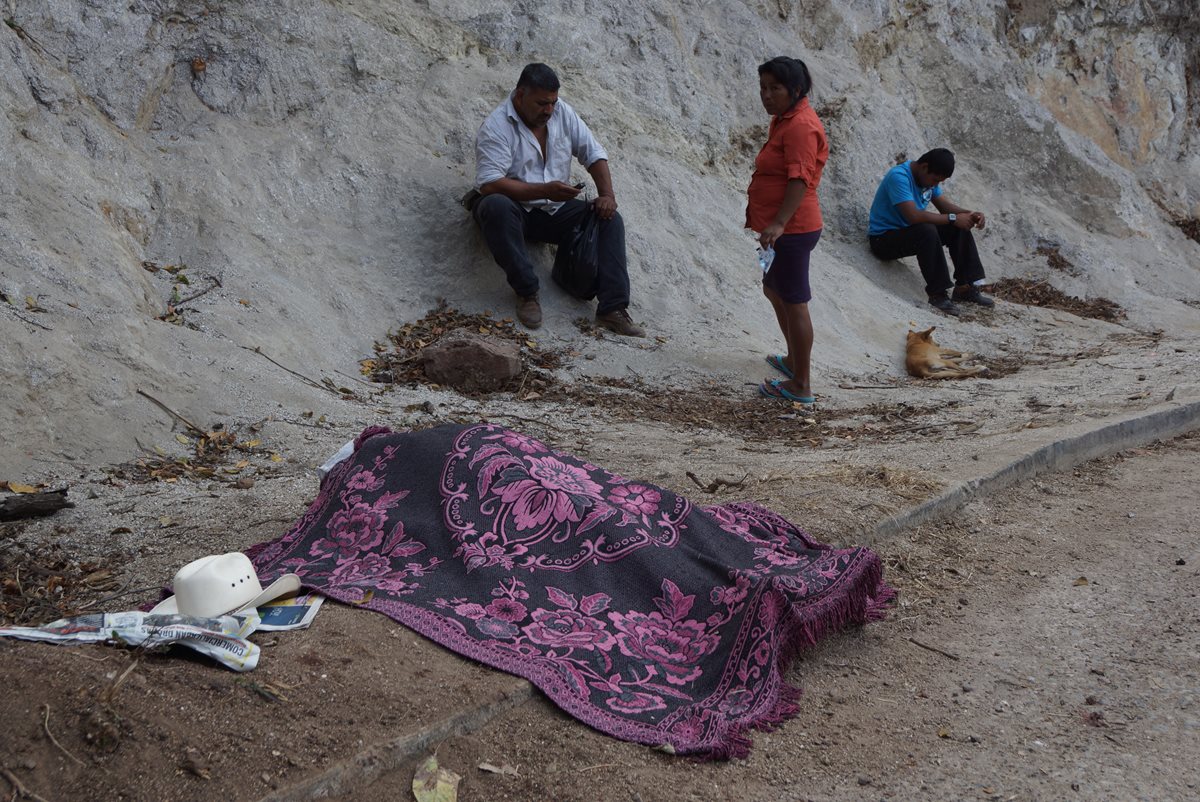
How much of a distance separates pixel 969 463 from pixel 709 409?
66.9 inches

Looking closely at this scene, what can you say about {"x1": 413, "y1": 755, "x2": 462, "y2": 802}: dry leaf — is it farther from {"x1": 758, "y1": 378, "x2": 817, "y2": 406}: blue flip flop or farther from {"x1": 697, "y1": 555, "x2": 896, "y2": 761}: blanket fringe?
{"x1": 758, "y1": 378, "x2": 817, "y2": 406}: blue flip flop

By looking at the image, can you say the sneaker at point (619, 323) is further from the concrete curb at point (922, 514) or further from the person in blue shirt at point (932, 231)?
the person in blue shirt at point (932, 231)

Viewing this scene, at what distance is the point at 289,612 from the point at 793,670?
3.96ft

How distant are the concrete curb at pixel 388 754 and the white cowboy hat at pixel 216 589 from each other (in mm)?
587

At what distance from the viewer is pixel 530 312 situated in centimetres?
598

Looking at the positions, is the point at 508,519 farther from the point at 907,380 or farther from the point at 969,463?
the point at 907,380

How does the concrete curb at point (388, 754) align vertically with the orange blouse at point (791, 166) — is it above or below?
below

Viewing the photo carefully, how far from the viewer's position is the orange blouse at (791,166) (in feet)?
15.7

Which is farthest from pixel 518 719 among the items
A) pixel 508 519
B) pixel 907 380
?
pixel 907 380

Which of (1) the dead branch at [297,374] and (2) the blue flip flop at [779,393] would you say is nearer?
(1) the dead branch at [297,374]

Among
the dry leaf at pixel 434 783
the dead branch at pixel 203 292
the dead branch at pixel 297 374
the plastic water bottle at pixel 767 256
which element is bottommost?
the dead branch at pixel 297 374

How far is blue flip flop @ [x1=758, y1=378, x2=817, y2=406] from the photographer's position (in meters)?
5.46

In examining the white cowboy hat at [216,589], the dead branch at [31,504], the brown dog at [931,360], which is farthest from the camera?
the brown dog at [931,360]

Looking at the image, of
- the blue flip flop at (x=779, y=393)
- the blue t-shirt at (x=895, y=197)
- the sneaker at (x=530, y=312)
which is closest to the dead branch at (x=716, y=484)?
the blue flip flop at (x=779, y=393)
